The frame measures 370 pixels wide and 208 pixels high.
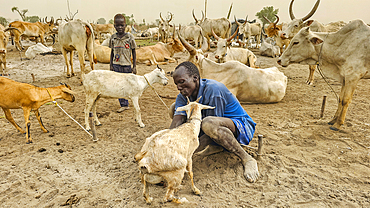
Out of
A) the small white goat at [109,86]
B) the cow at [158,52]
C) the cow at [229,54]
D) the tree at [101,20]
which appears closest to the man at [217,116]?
the small white goat at [109,86]

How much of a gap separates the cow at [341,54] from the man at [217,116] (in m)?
2.26

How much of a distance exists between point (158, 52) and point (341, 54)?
29.3 ft

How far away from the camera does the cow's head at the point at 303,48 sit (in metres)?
4.32

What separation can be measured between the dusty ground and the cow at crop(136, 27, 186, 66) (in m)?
6.47

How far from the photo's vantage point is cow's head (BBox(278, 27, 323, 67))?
14.2ft

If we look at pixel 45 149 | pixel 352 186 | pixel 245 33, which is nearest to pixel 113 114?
pixel 45 149

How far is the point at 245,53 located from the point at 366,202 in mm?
7122

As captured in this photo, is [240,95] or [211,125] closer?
[211,125]

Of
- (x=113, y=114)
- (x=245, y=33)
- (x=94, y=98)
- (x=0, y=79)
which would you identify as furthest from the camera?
(x=245, y=33)

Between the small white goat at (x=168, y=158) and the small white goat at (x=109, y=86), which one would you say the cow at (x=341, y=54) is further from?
the small white goat at (x=168, y=158)

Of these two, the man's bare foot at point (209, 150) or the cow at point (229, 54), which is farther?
the cow at point (229, 54)

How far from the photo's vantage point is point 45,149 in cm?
345

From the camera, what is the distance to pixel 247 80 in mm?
5254

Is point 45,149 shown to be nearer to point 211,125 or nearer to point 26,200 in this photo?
point 26,200
